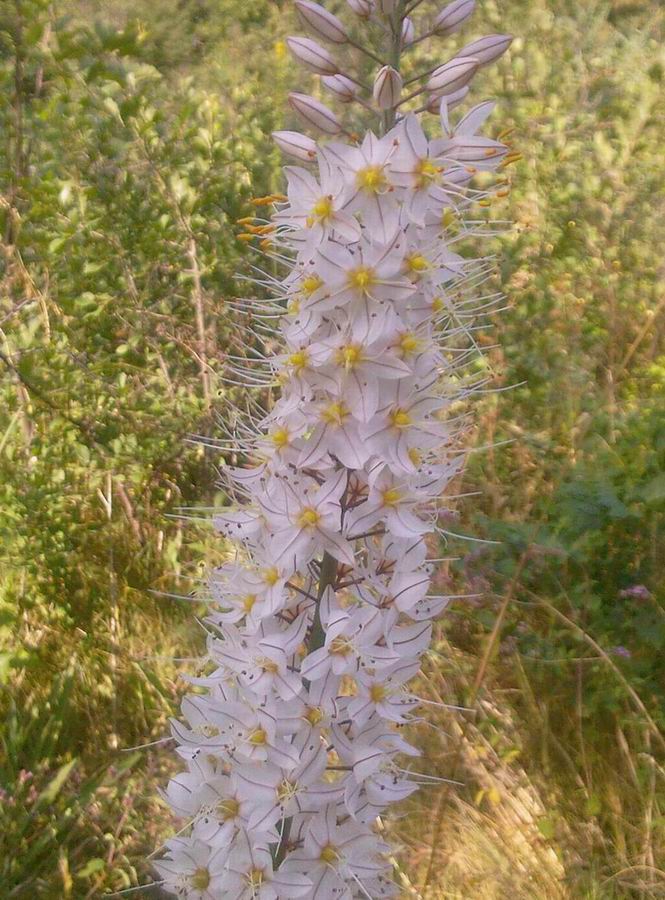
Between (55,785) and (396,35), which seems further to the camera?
(55,785)

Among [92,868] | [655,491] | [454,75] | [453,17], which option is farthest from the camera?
[655,491]

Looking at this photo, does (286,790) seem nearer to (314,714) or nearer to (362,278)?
(314,714)

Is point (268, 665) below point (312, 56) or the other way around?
below

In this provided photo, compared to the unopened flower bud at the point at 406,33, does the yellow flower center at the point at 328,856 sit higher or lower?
lower

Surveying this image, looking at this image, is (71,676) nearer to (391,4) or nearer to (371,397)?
(371,397)

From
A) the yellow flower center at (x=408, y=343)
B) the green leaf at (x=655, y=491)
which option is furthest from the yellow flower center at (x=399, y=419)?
the green leaf at (x=655, y=491)

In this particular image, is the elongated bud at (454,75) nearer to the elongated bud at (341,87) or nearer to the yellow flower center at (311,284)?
the elongated bud at (341,87)

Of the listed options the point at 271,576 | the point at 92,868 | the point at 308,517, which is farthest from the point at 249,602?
the point at 92,868
